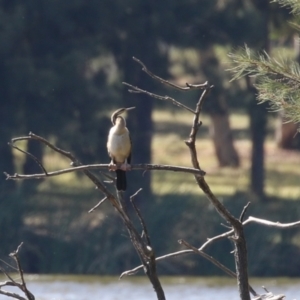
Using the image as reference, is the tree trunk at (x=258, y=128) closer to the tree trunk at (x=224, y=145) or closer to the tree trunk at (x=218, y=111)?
the tree trunk at (x=218, y=111)

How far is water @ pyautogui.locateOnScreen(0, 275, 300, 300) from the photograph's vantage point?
13.8 metres

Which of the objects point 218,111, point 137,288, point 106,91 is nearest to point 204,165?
point 218,111

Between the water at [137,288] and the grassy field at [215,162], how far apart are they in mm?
2809

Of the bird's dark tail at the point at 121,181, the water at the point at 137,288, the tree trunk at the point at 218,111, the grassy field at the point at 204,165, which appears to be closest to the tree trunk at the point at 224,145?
the tree trunk at the point at 218,111

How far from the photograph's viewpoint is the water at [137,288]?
13.8m

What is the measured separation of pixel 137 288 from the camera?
14.8 meters

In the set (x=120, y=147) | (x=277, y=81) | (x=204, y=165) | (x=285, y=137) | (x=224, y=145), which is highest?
(x=277, y=81)

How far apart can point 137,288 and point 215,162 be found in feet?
37.8

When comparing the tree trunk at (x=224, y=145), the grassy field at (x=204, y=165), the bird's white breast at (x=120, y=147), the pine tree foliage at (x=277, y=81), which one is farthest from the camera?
the tree trunk at (x=224, y=145)

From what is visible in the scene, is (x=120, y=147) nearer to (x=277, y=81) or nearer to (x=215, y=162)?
(x=277, y=81)

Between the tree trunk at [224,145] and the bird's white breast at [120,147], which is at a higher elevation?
the bird's white breast at [120,147]

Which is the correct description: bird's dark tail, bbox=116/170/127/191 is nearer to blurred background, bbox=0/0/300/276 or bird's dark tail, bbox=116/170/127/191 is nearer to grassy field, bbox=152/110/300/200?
blurred background, bbox=0/0/300/276

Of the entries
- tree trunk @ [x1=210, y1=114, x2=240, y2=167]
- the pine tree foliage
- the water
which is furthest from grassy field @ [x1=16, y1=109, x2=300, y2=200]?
the pine tree foliage

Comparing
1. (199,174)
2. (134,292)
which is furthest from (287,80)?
(134,292)
